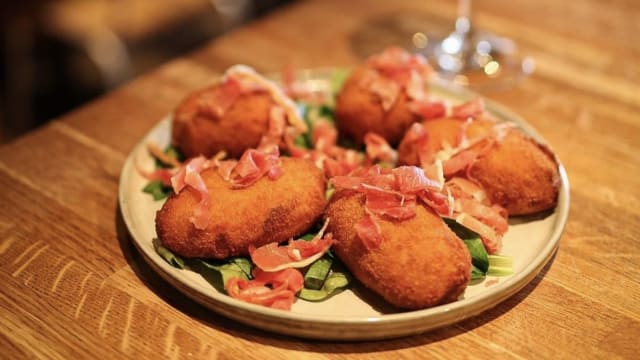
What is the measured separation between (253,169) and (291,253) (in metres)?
0.19

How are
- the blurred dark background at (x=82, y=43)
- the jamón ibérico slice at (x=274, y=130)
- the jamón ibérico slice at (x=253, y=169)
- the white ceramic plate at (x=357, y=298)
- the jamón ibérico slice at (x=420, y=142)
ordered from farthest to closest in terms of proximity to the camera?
the blurred dark background at (x=82, y=43)
the jamón ibérico slice at (x=274, y=130)
the jamón ibérico slice at (x=420, y=142)
the jamón ibérico slice at (x=253, y=169)
the white ceramic plate at (x=357, y=298)

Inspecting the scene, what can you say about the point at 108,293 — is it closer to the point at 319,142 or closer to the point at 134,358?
the point at 134,358

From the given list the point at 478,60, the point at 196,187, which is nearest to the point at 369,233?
the point at 196,187

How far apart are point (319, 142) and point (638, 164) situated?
80cm

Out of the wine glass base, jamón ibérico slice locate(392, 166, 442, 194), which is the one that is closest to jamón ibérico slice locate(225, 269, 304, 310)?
jamón ibérico slice locate(392, 166, 442, 194)

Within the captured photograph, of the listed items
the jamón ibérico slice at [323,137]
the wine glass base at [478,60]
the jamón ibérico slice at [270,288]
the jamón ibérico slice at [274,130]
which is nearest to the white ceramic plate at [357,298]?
the jamón ibérico slice at [270,288]

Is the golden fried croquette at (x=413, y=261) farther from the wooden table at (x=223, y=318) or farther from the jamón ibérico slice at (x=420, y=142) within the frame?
the jamón ibérico slice at (x=420, y=142)

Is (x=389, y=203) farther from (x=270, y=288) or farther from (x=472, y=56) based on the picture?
(x=472, y=56)

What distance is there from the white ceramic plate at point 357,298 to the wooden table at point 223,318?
0.05m

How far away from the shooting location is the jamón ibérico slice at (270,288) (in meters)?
1.27

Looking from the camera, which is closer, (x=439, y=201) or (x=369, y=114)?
(x=439, y=201)

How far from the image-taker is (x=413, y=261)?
4.13 feet

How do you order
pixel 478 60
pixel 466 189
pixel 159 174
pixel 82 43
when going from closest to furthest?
1. pixel 466 189
2. pixel 159 174
3. pixel 478 60
4. pixel 82 43

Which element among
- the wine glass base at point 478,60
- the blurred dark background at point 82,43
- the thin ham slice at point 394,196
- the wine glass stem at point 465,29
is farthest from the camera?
the blurred dark background at point 82,43
